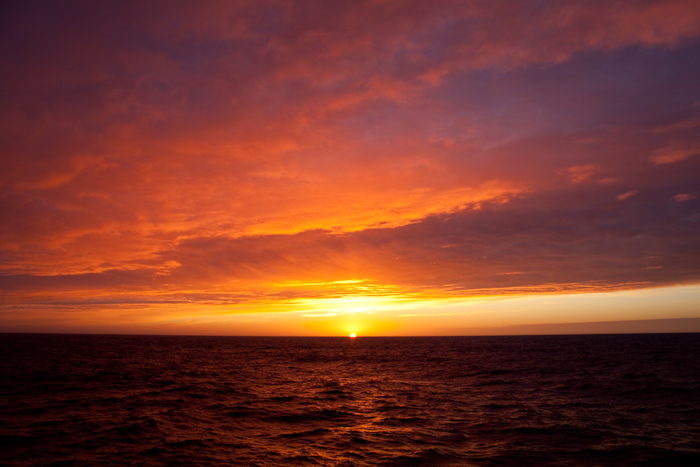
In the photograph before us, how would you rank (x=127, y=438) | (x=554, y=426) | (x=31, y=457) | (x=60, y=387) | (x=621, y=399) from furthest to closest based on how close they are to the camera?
(x=60, y=387)
(x=621, y=399)
(x=554, y=426)
(x=127, y=438)
(x=31, y=457)

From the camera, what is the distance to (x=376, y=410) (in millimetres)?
25375

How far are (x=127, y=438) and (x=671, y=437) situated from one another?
24233 millimetres

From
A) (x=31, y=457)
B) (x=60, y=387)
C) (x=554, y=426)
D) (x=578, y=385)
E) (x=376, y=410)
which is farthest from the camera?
(x=578, y=385)

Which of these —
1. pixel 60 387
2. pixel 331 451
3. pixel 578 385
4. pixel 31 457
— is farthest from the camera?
pixel 578 385

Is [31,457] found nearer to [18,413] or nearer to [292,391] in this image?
[18,413]

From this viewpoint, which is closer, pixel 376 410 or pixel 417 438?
pixel 417 438

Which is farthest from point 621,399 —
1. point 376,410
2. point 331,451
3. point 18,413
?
point 18,413

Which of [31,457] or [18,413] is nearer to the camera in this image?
[31,457]

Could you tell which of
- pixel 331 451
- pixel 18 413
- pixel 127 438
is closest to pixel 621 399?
pixel 331 451

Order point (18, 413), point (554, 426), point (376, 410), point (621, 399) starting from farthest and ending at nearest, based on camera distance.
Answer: point (621, 399), point (376, 410), point (18, 413), point (554, 426)

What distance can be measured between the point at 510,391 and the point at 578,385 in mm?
7307

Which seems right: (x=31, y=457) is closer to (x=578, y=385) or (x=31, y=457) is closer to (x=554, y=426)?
(x=554, y=426)

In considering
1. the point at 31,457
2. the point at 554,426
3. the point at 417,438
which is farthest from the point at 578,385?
the point at 31,457

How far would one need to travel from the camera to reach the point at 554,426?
21234 millimetres
